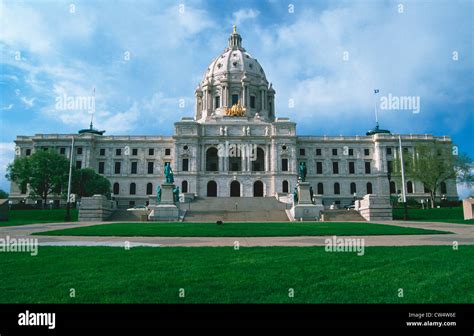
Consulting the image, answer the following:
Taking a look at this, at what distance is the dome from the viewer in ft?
284

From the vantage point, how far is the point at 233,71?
89.7 metres

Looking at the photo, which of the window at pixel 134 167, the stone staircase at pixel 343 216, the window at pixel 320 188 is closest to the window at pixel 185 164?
the window at pixel 134 167

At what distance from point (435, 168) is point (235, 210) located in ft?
105

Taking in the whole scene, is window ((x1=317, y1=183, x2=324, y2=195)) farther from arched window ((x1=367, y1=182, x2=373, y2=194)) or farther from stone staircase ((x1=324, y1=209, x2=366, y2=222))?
stone staircase ((x1=324, y1=209, x2=366, y2=222))

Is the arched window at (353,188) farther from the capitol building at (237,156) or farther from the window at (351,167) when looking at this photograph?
the window at (351,167)

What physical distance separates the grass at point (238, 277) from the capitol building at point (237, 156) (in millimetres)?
61880

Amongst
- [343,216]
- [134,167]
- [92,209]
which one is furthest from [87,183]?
[343,216]

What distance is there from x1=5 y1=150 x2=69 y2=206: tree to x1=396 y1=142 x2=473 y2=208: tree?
5500cm

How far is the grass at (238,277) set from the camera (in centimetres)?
557

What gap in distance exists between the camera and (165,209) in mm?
38750

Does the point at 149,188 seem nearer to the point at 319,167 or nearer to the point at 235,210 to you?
the point at 319,167
